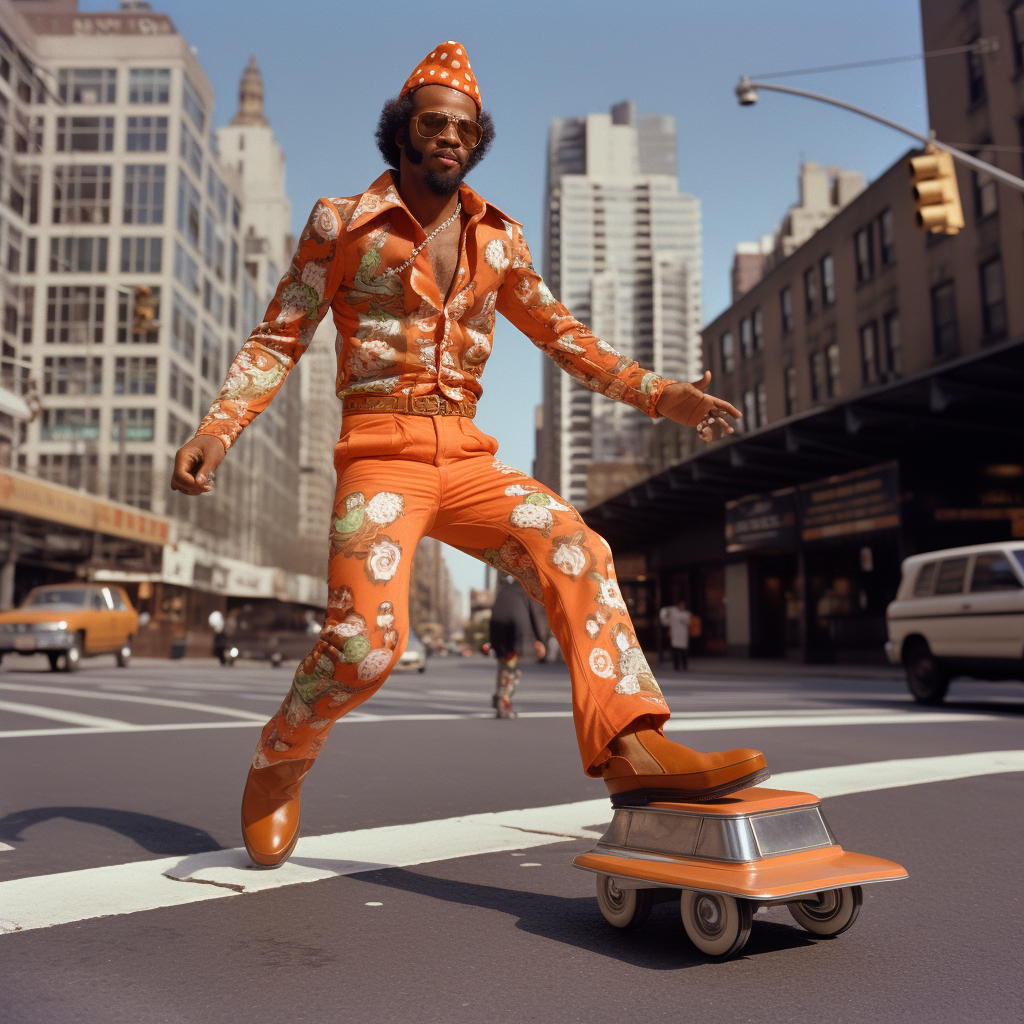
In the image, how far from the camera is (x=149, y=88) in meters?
66.0

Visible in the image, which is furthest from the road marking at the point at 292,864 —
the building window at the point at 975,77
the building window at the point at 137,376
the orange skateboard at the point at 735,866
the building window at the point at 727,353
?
the building window at the point at 137,376

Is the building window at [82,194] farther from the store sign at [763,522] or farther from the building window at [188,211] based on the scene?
the store sign at [763,522]

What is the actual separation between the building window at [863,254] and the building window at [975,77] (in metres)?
4.87

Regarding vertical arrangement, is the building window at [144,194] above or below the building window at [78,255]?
above

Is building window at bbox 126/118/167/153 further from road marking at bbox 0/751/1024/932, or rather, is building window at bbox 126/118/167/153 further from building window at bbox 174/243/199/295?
road marking at bbox 0/751/1024/932

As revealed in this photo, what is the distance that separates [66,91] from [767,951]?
244 ft

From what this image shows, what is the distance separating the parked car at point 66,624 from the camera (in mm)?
20812

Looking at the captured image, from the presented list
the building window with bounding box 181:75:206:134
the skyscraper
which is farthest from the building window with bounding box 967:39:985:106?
the skyscraper

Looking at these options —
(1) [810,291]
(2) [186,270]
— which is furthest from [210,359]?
(1) [810,291]

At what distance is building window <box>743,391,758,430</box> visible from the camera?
40.3 m

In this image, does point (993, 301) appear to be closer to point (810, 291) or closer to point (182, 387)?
point (810, 291)

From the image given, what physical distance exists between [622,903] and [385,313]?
1.66 metres

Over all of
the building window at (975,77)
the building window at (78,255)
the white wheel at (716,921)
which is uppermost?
the building window at (78,255)

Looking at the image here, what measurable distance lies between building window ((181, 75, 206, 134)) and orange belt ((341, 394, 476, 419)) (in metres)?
70.9
